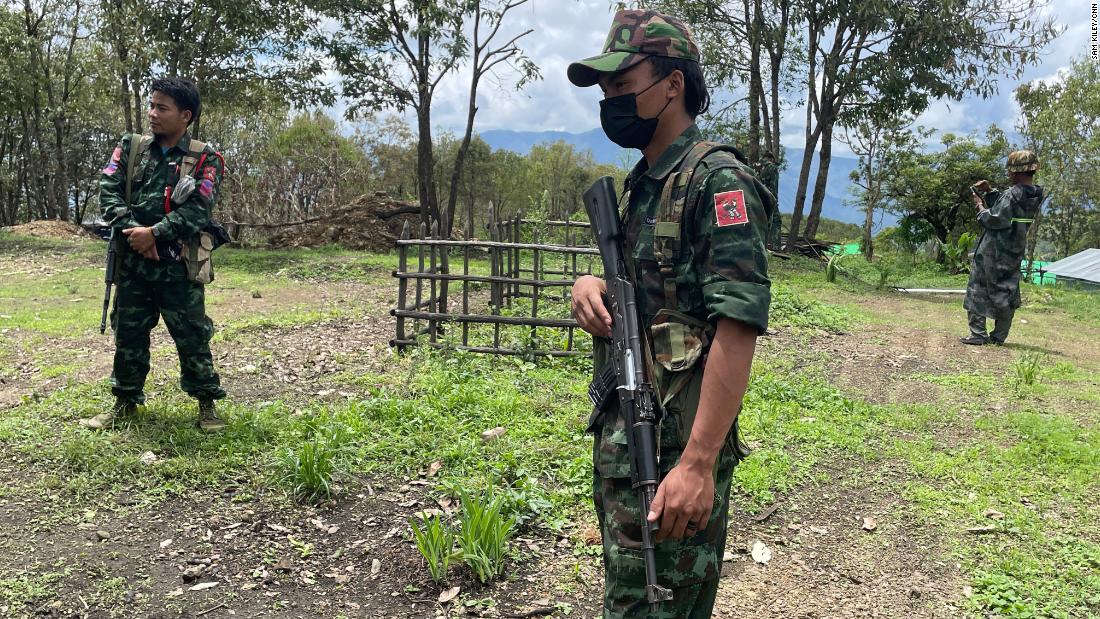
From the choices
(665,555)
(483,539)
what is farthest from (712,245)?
(483,539)

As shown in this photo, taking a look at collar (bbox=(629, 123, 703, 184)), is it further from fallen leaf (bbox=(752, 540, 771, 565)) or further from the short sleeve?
fallen leaf (bbox=(752, 540, 771, 565))

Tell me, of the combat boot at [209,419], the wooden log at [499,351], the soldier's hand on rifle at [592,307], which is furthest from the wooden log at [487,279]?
the soldier's hand on rifle at [592,307]

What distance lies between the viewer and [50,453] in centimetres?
447

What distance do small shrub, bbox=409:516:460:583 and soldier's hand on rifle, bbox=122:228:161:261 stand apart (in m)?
2.33

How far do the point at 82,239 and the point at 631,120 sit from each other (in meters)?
20.2

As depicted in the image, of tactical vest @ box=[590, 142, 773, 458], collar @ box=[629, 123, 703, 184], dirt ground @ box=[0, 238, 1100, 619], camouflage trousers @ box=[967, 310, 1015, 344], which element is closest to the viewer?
tactical vest @ box=[590, 142, 773, 458]

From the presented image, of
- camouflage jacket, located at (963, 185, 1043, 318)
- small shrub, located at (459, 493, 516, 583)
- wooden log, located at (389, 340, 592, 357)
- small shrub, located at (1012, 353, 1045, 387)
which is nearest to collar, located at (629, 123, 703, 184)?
small shrub, located at (459, 493, 516, 583)

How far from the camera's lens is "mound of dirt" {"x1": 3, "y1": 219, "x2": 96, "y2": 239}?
19.0m

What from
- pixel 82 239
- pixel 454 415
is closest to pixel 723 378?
pixel 454 415

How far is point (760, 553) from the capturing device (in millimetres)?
3828

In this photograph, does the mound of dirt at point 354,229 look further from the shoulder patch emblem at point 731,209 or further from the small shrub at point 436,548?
the shoulder patch emblem at point 731,209

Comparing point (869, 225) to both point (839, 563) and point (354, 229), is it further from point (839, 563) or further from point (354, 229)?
point (839, 563)

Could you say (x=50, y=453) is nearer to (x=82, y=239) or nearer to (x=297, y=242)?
(x=297, y=242)

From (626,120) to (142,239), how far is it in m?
3.46
